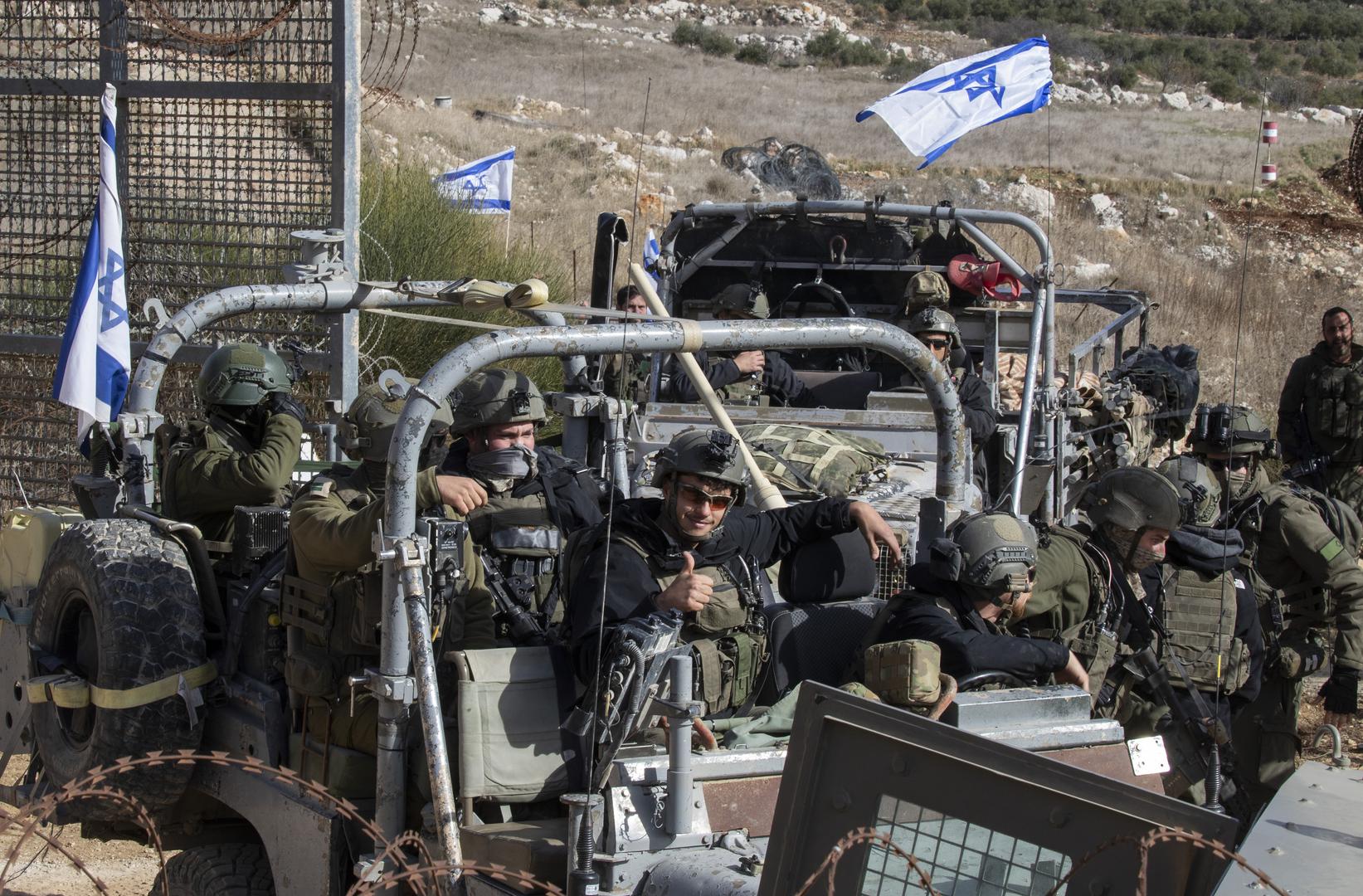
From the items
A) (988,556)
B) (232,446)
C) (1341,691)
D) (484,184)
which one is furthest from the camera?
(484,184)

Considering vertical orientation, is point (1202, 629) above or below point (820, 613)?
below

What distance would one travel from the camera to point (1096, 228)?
23.5 m

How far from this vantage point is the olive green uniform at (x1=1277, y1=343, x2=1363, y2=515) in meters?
9.65

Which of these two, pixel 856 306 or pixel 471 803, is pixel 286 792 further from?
pixel 856 306

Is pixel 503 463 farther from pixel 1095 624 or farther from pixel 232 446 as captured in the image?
pixel 1095 624

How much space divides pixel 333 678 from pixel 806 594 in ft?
4.46

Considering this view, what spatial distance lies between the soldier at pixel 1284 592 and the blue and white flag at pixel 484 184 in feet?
28.2

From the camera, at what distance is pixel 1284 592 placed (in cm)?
671

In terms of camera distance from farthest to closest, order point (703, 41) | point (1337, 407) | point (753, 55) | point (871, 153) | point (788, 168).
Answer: point (753, 55), point (703, 41), point (871, 153), point (788, 168), point (1337, 407)

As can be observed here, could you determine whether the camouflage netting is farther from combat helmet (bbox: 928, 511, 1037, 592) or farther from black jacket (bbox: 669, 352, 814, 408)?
combat helmet (bbox: 928, 511, 1037, 592)

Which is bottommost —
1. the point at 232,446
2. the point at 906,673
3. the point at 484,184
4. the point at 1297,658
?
the point at 1297,658

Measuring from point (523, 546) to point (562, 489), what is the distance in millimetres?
411

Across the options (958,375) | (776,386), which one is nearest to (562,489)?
(776,386)

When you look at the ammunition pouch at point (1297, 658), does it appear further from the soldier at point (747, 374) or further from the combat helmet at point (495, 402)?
the combat helmet at point (495, 402)
